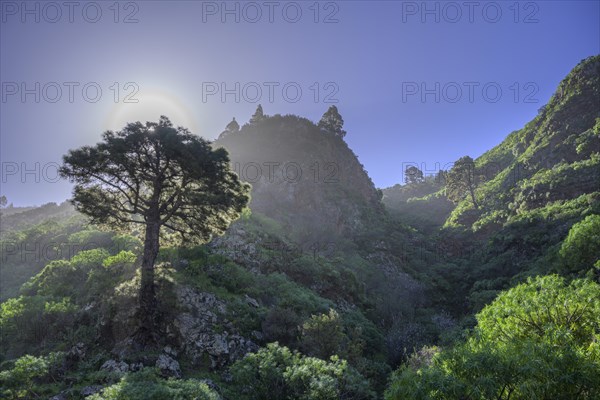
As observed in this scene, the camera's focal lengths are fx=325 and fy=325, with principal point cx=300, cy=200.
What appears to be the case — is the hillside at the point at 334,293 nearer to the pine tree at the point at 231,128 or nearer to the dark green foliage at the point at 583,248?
the dark green foliage at the point at 583,248

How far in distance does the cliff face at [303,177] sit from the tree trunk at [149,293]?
1083 inches

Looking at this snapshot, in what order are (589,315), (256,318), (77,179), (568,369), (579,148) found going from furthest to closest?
(579,148) → (256,318) → (77,179) → (589,315) → (568,369)

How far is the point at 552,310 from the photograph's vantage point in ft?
36.3

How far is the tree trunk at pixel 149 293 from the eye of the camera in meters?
17.0

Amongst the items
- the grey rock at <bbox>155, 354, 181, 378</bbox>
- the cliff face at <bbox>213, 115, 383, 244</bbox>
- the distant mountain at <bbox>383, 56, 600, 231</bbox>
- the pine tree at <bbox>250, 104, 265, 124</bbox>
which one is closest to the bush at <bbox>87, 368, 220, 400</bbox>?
the grey rock at <bbox>155, 354, 181, 378</bbox>

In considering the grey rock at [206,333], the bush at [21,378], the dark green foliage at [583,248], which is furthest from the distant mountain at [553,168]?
the bush at [21,378]

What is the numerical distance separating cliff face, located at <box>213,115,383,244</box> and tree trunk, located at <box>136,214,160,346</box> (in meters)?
27.5

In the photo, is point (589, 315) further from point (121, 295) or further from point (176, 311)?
point (121, 295)

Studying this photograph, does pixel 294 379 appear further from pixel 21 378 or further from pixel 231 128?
pixel 231 128

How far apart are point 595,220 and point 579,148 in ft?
95.7

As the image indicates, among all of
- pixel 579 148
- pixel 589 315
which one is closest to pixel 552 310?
pixel 589 315

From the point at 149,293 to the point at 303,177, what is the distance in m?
41.8

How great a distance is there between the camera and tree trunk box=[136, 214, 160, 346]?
1702 centimetres

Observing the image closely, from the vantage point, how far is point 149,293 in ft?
58.0
